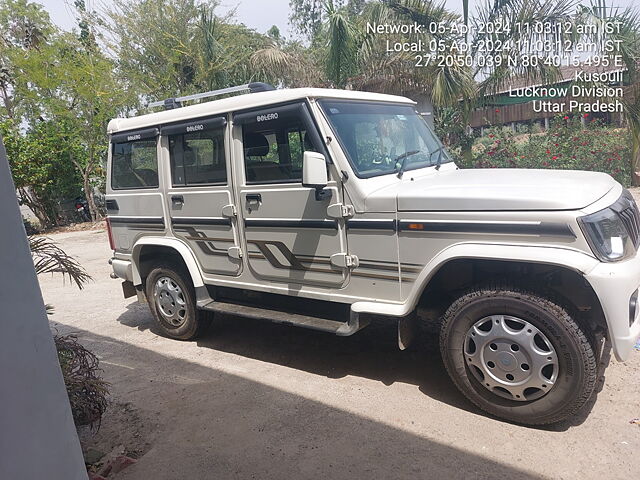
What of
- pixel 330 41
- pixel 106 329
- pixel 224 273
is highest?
pixel 330 41

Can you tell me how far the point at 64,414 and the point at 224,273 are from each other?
284 cm

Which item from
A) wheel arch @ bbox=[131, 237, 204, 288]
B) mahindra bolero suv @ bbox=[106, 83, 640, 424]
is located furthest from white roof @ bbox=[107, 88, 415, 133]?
wheel arch @ bbox=[131, 237, 204, 288]

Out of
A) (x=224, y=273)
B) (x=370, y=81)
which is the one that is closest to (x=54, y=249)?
(x=224, y=273)

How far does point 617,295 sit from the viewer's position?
274 centimetres

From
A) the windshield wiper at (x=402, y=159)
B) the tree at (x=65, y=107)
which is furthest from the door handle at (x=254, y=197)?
the tree at (x=65, y=107)

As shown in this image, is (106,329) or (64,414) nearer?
(64,414)

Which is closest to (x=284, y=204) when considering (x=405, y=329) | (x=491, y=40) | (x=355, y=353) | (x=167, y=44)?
(x=405, y=329)

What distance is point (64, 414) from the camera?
1765mm

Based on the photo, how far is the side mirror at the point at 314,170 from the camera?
342 cm

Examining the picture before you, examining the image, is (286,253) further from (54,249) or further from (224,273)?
(54,249)

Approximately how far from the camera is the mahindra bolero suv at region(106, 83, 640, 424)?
294cm

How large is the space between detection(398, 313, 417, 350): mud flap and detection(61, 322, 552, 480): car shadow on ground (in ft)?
2.01

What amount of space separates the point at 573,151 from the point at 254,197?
372 inches

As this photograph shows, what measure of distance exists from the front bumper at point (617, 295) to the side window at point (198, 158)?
3061mm
